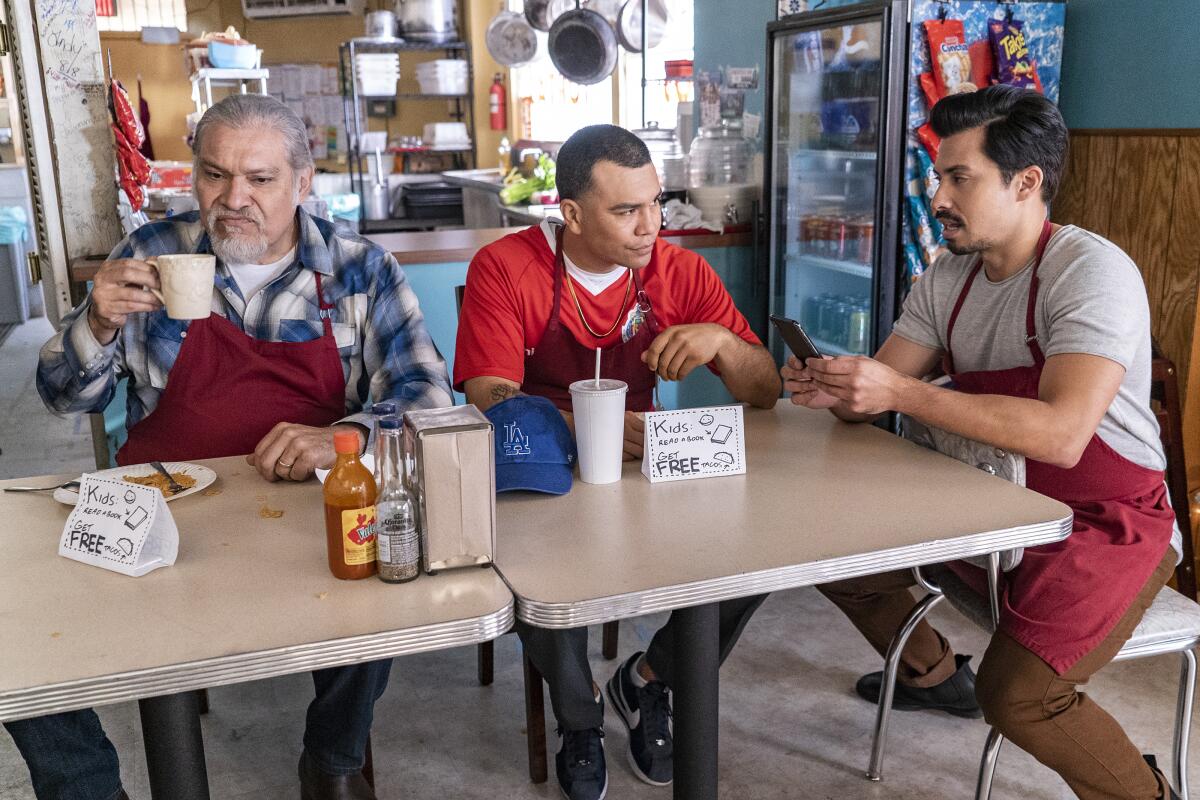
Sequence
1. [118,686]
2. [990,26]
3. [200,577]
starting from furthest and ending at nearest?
[990,26], [200,577], [118,686]

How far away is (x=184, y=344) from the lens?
2180 mm

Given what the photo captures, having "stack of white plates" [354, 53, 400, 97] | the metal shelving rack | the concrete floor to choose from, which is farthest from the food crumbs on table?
"stack of white plates" [354, 53, 400, 97]

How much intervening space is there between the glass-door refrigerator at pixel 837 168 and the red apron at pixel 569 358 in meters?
1.43

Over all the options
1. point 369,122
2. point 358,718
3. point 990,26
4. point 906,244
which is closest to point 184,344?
point 358,718

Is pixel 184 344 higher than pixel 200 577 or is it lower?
higher

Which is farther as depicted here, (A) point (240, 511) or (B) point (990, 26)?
(B) point (990, 26)

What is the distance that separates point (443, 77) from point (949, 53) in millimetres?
7198

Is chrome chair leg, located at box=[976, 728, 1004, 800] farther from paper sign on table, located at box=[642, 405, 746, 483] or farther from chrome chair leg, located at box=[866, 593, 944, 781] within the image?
paper sign on table, located at box=[642, 405, 746, 483]

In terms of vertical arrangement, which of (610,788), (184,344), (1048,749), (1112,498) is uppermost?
(184,344)

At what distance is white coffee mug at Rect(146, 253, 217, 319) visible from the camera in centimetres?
181

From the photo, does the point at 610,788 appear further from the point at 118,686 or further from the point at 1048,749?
the point at 118,686

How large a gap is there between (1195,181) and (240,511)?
106 inches

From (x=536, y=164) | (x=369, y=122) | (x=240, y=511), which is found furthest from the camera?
(x=369, y=122)

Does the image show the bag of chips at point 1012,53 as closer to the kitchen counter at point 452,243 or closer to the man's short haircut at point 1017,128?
the kitchen counter at point 452,243
